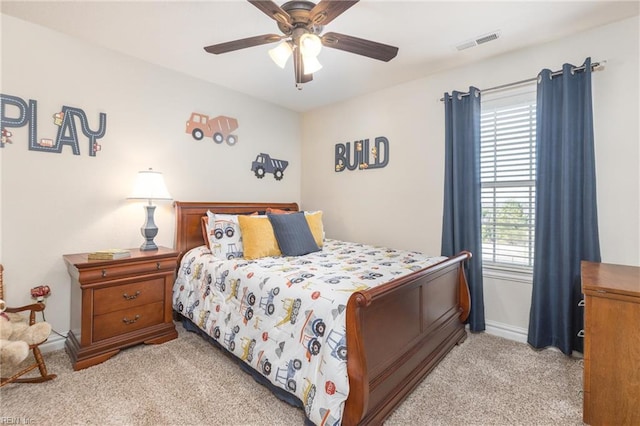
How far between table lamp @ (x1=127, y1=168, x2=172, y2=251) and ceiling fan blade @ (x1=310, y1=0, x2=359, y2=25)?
1.84 m

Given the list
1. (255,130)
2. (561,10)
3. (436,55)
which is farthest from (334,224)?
(561,10)

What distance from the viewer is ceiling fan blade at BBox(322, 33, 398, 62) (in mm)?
1824

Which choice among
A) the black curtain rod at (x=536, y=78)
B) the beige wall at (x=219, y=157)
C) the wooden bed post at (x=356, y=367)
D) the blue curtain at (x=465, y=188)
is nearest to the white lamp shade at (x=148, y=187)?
the beige wall at (x=219, y=157)

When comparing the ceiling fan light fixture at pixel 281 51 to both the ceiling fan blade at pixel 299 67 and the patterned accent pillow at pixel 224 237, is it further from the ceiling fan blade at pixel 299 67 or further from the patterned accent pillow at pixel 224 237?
the patterned accent pillow at pixel 224 237

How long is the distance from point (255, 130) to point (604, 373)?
3651 millimetres

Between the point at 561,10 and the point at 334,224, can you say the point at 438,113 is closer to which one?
the point at 561,10

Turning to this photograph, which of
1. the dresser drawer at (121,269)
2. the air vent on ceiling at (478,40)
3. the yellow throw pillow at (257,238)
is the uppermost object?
the air vent on ceiling at (478,40)

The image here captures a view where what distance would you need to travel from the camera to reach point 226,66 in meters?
2.90

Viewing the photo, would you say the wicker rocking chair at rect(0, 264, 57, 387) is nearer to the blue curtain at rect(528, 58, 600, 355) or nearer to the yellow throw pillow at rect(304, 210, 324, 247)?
the yellow throw pillow at rect(304, 210, 324, 247)

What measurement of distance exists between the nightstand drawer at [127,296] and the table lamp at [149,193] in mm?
345

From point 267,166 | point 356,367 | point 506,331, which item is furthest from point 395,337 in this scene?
point 267,166

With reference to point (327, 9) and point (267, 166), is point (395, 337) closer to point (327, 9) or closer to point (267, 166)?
point (327, 9)

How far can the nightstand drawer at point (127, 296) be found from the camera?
2.17m

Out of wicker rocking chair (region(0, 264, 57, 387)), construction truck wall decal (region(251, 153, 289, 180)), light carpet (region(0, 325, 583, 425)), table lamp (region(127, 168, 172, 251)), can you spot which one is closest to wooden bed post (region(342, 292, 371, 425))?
light carpet (region(0, 325, 583, 425))
